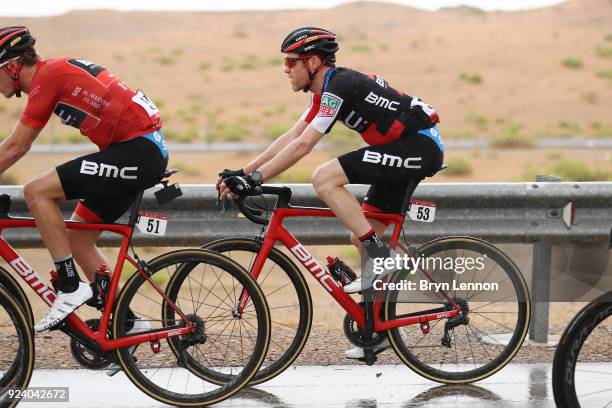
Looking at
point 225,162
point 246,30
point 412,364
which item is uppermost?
point 246,30

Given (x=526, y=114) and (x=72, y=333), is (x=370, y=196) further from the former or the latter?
(x=526, y=114)

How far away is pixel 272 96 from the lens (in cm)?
5719

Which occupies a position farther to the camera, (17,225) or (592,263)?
(592,263)

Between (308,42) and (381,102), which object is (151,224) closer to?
(308,42)

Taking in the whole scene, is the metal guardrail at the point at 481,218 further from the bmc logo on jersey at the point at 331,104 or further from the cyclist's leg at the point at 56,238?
the cyclist's leg at the point at 56,238

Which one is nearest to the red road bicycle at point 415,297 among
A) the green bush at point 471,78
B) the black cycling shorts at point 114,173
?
the black cycling shorts at point 114,173

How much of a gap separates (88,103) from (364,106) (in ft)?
5.13

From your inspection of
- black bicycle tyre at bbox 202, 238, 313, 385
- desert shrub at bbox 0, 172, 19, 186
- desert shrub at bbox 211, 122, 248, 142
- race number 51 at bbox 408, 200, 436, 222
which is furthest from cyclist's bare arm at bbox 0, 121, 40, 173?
desert shrub at bbox 211, 122, 248, 142

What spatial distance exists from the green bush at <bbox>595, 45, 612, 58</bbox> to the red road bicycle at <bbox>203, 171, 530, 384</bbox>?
68.8 meters

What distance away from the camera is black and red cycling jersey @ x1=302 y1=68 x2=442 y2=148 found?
6.12 metres

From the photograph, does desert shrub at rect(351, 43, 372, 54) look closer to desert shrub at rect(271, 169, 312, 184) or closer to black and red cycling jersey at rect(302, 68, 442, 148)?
desert shrub at rect(271, 169, 312, 184)

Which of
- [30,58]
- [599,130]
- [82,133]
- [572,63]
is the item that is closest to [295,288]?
[82,133]

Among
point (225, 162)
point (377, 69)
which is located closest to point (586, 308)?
point (225, 162)

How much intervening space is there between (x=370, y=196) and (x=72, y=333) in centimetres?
193
